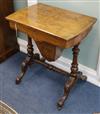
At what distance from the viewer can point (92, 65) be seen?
2080 mm

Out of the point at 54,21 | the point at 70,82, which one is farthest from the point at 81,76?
the point at 54,21

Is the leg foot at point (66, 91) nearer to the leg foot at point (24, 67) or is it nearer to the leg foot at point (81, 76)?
the leg foot at point (81, 76)

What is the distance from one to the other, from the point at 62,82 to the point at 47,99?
27cm

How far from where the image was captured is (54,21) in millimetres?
1729

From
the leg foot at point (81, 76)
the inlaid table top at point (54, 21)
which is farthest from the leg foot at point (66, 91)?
the inlaid table top at point (54, 21)

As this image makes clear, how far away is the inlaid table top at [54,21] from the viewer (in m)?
1.58

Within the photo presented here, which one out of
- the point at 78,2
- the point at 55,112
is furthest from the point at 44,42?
the point at 55,112

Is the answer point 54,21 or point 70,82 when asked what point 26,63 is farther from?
point 54,21

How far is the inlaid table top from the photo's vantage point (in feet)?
5.17

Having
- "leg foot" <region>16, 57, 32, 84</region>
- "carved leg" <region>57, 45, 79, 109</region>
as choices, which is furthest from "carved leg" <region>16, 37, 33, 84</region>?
"carved leg" <region>57, 45, 79, 109</region>

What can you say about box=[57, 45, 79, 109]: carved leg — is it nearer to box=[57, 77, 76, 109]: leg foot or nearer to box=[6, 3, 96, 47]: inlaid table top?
box=[57, 77, 76, 109]: leg foot

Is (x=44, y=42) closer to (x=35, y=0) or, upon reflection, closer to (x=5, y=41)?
(x=35, y=0)

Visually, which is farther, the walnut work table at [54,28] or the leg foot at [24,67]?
the leg foot at [24,67]

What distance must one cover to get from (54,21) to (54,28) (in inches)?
4.7
